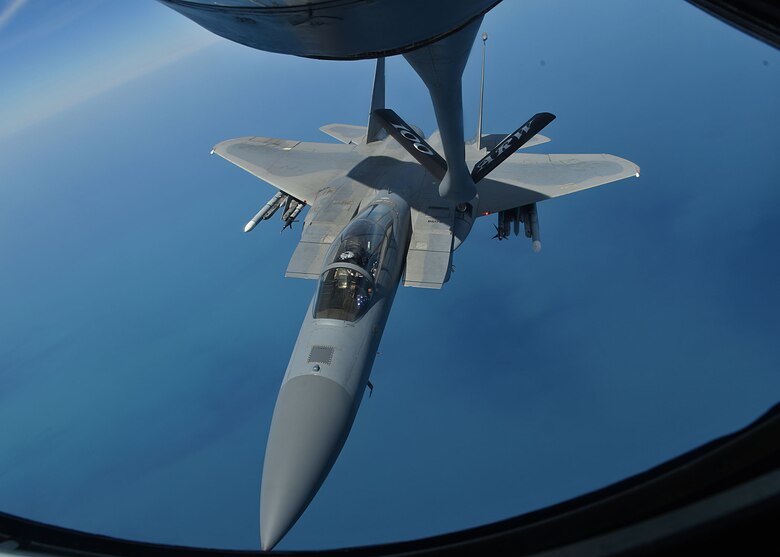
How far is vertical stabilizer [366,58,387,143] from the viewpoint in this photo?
884cm

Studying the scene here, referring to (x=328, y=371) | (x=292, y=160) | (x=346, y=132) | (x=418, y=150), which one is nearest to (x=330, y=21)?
(x=328, y=371)

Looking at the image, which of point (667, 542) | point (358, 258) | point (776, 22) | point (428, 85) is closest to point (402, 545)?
point (667, 542)

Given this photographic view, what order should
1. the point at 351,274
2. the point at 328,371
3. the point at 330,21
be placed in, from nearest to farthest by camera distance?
the point at 330,21 < the point at 328,371 < the point at 351,274

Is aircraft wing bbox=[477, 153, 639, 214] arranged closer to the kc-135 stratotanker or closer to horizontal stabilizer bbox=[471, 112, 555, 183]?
the kc-135 stratotanker

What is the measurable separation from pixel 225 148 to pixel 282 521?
732 cm

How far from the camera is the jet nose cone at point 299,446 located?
3830 mm

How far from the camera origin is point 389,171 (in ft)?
26.5

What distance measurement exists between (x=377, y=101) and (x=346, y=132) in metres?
1.53

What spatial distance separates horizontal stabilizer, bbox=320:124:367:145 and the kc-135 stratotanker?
39 millimetres

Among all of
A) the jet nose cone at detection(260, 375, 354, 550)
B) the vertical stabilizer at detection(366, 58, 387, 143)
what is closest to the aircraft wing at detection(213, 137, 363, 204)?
the vertical stabilizer at detection(366, 58, 387, 143)

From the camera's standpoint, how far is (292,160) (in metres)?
9.10

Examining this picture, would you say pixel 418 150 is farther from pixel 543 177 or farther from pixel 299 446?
pixel 299 446

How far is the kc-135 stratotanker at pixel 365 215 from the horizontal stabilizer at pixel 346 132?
39 mm

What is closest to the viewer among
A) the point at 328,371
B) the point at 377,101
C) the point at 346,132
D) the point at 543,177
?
the point at 328,371
